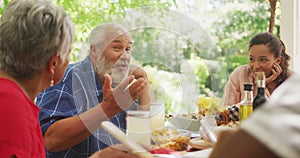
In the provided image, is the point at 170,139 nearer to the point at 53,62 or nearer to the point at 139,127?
the point at 139,127

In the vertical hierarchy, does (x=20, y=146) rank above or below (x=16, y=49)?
below

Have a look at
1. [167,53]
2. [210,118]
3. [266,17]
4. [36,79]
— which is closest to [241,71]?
[210,118]

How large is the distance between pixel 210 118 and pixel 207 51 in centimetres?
30

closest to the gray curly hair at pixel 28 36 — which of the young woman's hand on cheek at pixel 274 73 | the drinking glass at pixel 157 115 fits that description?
the drinking glass at pixel 157 115

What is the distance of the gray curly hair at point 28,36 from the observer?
56.5 inches

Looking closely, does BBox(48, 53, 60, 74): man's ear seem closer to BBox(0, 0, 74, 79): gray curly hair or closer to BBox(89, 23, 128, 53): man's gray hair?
BBox(0, 0, 74, 79): gray curly hair

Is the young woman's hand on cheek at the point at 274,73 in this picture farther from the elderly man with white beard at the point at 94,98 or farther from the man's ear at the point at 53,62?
the man's ear at the point at 53,62

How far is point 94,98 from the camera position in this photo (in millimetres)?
1910

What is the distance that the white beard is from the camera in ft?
5.79

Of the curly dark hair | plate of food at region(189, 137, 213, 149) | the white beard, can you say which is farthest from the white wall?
the white beard

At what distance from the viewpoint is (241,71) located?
3.15 metres

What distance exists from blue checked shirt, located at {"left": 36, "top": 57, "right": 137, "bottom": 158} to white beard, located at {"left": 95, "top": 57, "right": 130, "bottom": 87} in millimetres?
33

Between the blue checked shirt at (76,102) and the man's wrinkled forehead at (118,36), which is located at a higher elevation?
the man's wrinkled forehead at (118,36)

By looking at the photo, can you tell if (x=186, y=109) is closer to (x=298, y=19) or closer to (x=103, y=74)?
(x=103, y=74)
